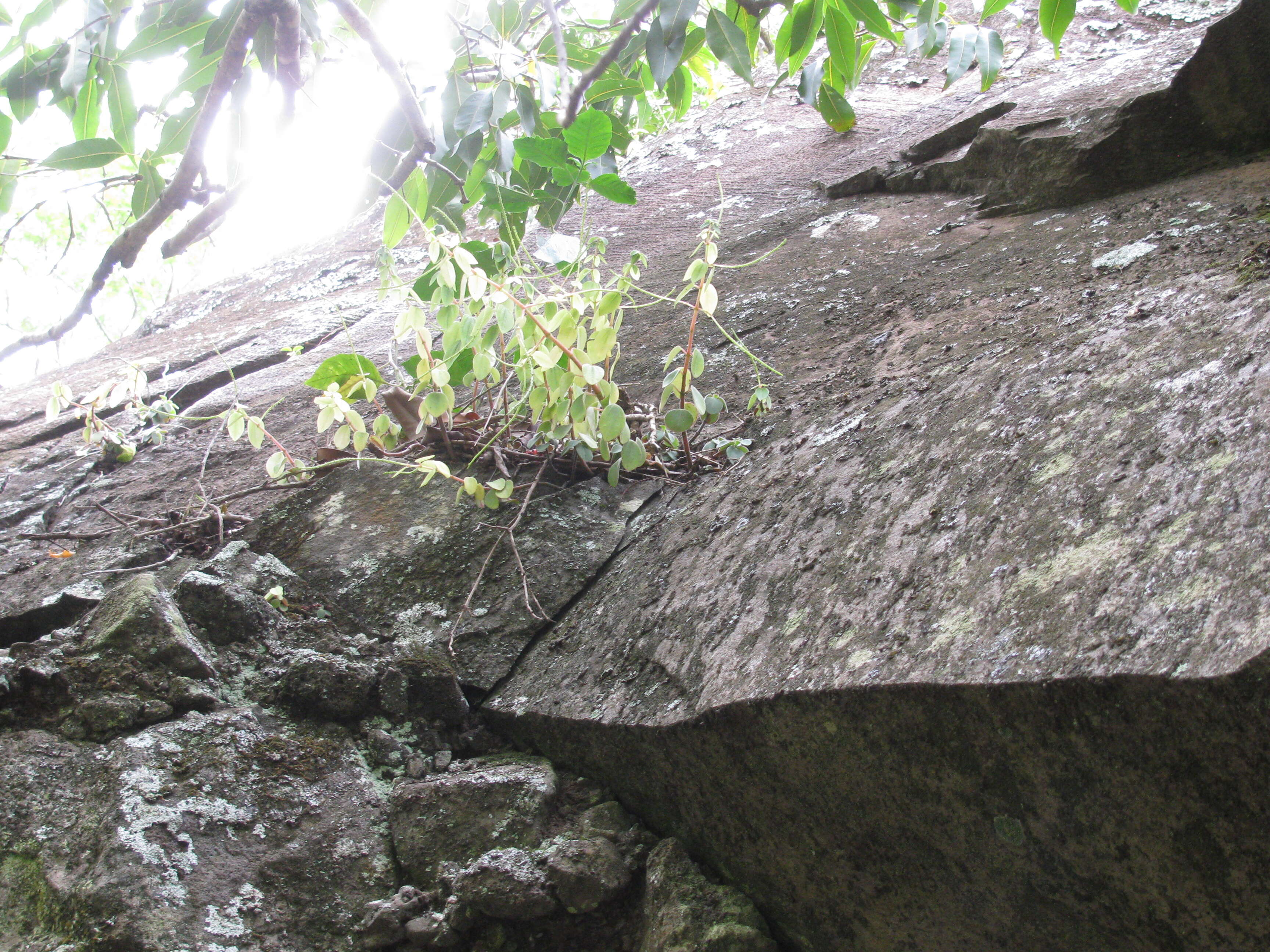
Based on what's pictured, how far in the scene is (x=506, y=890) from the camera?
1.04m

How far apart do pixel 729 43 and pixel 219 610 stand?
54.8 inches

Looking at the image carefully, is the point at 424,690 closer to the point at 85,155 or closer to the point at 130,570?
the point at 130,570

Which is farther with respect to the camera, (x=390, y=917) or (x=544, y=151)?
(x=544, y=151)

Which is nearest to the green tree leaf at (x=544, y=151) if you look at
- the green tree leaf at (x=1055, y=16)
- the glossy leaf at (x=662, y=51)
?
the glossy leaf at (x=662, y=51)

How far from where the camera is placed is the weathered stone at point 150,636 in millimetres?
1259

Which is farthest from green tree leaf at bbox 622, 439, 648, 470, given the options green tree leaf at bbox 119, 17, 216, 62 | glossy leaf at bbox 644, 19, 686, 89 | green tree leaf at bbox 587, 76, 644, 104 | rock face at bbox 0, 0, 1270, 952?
green tree leaf at bbox 119, 17, 216, 62

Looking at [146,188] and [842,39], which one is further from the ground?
[146,188]

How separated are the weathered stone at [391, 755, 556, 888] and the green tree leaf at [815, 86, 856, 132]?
4.93ft

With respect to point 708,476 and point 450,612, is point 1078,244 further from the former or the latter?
point 450,612

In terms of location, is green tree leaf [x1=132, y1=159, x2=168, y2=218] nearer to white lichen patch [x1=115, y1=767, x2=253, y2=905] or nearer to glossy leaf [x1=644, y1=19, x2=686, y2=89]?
glossy leaf [x1=644, y1=19, x2=686, y2=89]

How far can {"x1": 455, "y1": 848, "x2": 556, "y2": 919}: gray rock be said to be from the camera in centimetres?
103

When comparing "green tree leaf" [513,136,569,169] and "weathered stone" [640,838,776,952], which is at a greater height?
"green tree leaf" [513,136,569,169]

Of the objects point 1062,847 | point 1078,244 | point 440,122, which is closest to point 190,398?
point 440,122

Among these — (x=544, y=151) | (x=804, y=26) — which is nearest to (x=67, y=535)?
(x=544, y=151)
